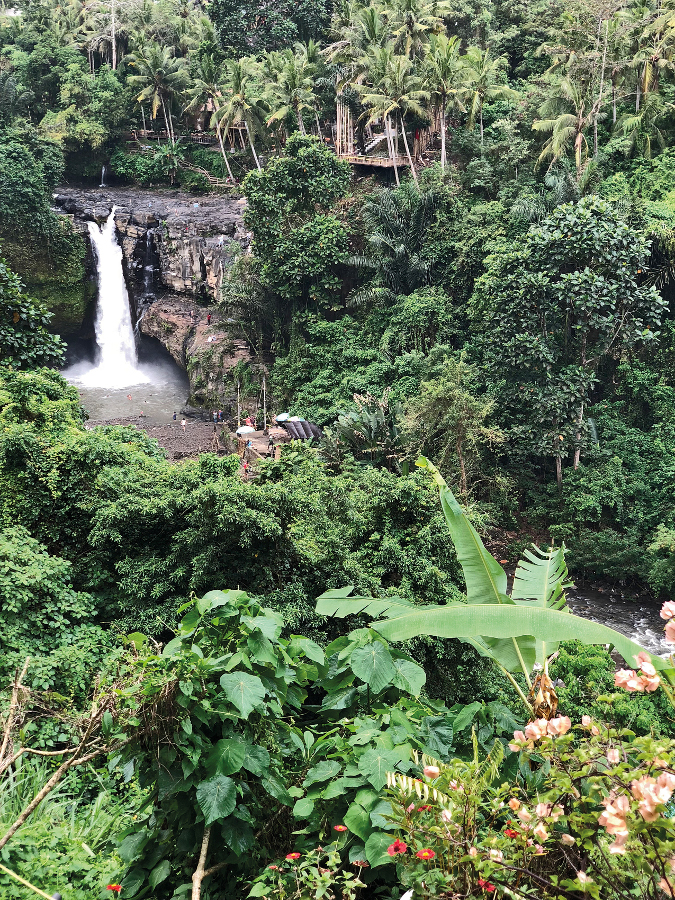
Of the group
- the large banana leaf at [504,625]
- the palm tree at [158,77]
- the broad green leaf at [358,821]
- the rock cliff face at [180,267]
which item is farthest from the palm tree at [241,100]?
the broad green leaf at [358,821]

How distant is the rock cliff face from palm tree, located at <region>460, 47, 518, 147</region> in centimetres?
997

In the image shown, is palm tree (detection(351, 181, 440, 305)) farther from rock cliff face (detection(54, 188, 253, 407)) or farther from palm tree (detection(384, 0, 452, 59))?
palm tree (detection(384, 0, 452, 59))

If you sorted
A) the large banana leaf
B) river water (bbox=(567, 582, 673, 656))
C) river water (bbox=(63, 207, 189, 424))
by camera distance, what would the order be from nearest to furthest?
the large banana leaf
river water (bbox=(567, 582, 673, 656))
river water (bbox=(63, 207, 189, 424))

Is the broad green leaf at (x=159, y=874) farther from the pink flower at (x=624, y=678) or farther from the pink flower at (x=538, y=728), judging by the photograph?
the pink flower at (x=624, y=678)

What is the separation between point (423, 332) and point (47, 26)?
32868 mm

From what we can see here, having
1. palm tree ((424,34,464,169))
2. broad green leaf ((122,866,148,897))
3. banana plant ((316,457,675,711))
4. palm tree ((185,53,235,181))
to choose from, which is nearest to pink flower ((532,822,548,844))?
banana plant ((316,457,675,711))

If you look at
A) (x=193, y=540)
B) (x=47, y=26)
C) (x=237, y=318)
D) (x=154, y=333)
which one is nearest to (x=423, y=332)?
(x=237, y=318)

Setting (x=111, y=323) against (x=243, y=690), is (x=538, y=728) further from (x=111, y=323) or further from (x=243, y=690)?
(x=111, y=323)

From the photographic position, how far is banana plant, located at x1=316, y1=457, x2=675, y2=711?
7.47 ft

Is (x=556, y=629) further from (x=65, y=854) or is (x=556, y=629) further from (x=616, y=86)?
(x=616, y=86)

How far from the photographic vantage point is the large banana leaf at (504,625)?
2.22 m

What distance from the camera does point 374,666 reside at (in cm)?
274

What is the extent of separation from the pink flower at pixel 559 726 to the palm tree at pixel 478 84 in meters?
24.7

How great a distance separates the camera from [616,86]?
21562 millimetres
